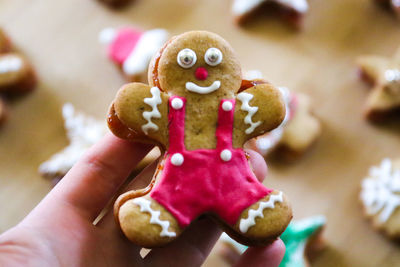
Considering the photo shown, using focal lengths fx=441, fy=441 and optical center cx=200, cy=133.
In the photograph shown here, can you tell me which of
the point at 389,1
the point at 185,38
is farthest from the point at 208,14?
the point at 185,38

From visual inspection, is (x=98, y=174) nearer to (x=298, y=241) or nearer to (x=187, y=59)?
(x=187, y=59)

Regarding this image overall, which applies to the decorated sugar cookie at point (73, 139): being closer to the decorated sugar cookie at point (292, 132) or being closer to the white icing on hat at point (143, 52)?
the white icing on hat at point (143, 52)

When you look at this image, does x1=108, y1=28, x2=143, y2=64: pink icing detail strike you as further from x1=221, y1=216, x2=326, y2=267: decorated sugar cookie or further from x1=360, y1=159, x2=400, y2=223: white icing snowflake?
x1=360, y1=159, x2=400, y2=223: white icing snowflake

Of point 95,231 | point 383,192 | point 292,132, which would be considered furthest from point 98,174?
point 383,192

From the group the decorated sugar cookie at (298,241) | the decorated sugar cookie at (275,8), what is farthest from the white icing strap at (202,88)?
the decorated sugar cookie at (275,8)

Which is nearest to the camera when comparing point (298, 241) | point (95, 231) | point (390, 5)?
point (95, 231)

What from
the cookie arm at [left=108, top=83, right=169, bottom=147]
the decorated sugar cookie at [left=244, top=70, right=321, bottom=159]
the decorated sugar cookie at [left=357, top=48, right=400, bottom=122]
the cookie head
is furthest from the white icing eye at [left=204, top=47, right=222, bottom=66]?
the decorated sugar cookie at [left=357, top=48, right=400, bottom=122]
